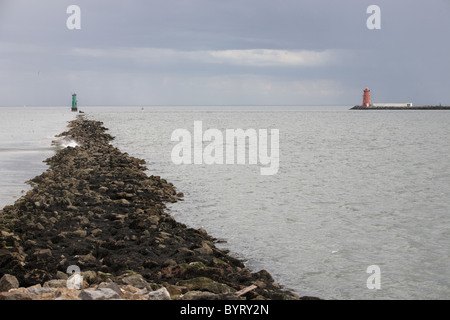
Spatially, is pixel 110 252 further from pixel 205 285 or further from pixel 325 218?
pixel 325 218

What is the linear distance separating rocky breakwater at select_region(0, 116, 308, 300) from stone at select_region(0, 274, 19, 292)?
0.01 meters

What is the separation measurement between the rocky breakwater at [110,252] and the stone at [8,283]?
0.01m

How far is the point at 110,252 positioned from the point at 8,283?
Answer: 2577 millimetres

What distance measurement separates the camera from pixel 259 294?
6.84m

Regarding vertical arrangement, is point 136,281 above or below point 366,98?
below

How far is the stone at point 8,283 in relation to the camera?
604 cm

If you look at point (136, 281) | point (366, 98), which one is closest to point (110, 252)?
point (136, 281)

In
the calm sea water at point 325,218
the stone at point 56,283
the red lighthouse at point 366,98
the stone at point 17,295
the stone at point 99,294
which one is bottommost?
the calm sea water at point 325,218

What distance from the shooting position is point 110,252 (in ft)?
28.1

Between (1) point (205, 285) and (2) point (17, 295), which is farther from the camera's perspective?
(1) point (205, 285)

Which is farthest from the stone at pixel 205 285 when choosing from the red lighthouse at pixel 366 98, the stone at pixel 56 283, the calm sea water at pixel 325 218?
the red lighthouse at pixel 366 98

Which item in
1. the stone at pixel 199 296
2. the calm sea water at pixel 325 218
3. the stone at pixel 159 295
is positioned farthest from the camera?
the calm sea water at pixel 325 218

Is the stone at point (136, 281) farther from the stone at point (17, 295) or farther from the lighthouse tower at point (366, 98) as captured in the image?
the lighthouse tower at point (366, 98)
